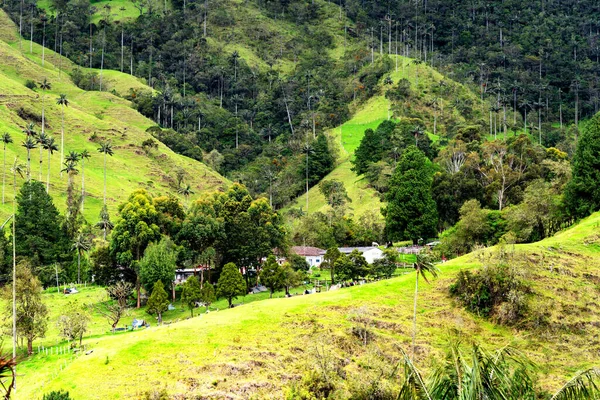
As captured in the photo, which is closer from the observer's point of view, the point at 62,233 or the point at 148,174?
the point at 62,233

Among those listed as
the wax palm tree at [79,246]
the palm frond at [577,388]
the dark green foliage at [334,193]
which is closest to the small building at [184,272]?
the wax palm tree at [79,246]

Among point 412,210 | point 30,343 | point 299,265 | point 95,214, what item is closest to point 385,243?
point 412,210

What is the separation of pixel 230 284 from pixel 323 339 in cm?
1654

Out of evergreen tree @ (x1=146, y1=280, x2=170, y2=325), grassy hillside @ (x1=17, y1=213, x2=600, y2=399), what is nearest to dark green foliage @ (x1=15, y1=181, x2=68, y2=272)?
evergreen tree @ (x1=146, y1=280, x2=170, y2=325)

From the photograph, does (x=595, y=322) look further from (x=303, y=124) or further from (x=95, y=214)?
(x=303, y=124)

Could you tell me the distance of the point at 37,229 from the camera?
265 ft

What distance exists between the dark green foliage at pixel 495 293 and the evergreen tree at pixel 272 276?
61.5 ft

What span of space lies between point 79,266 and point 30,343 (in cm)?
3216

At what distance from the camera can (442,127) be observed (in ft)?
527

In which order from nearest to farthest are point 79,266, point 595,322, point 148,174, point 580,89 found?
point 595,322 → point 79,266 → point 148,174 → point 580,89

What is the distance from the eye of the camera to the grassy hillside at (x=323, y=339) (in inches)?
1694

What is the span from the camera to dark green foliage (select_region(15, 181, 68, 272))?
79.4 meters

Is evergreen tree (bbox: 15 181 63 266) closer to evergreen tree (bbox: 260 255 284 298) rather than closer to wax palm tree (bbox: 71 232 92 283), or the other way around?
wax palm tree (bbox: 71 232 92 283)

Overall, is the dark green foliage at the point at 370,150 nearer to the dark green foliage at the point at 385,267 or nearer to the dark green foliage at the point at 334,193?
the dark green foliage at the point at 334,193
